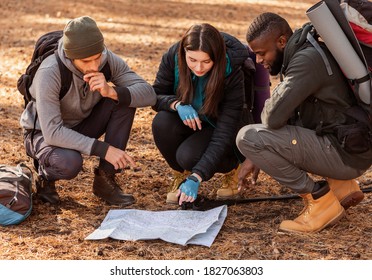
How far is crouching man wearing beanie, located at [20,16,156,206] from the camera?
4.60m

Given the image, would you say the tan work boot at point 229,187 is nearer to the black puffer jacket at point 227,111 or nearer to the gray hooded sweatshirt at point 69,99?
the black puffer jacket at point 227,111

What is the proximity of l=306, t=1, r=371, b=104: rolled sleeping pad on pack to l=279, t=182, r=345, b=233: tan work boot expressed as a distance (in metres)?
0.70

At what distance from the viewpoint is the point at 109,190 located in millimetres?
5074

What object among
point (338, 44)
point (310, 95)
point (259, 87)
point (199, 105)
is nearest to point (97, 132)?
point (199, 105)

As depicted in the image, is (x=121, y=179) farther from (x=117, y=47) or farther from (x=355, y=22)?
(x=117, y=47)

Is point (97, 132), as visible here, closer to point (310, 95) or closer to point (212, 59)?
point (212, 59)

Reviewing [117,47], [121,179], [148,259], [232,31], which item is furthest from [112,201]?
[232,31]

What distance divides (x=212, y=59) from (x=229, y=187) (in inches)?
41.5

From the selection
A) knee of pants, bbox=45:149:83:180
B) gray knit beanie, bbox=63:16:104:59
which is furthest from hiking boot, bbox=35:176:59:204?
gray knit beanie, bbox=63:16:104:59

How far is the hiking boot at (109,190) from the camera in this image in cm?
505

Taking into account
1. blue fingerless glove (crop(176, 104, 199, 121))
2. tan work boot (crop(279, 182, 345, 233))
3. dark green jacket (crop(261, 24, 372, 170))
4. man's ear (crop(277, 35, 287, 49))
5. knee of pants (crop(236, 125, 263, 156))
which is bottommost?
tan work boot (crop(279, 182, 345, 233))

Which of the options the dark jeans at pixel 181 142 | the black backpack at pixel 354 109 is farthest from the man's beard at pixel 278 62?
the dark jeans at pixel 181 142

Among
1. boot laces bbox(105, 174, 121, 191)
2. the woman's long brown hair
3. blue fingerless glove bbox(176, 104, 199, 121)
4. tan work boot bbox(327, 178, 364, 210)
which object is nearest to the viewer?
the woman's long brown hair

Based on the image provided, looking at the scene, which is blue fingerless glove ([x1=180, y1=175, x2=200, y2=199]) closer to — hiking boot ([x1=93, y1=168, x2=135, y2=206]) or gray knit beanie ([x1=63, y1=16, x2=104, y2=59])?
hiking boot ([x1=93, y1=168, x2=135, y2=206])
